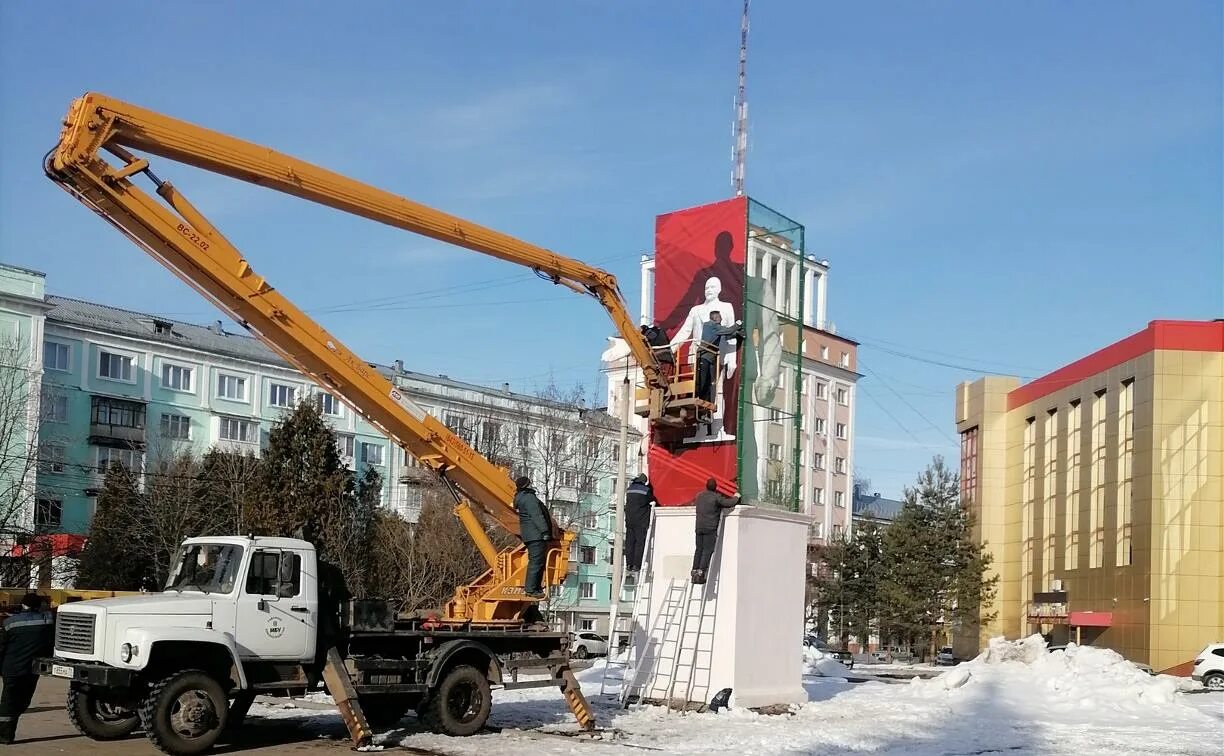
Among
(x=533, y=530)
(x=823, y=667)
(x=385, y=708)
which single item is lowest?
(x=823, y=667)

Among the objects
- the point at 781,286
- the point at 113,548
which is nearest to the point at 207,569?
the point at 781,286

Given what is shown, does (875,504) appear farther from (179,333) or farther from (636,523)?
(636,523)

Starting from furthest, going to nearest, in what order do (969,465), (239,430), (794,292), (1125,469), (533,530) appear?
(969,465) < (239,430) < (1125,469) < (794,292) < (533,530)

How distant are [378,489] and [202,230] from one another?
1312 inches

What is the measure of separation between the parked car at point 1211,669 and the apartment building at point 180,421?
2318 centimetres

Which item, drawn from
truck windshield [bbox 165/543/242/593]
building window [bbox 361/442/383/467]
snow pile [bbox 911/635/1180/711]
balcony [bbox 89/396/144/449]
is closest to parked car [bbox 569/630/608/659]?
snow pile [bbox 911/635/1180/711]

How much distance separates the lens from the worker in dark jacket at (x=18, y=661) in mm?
14109

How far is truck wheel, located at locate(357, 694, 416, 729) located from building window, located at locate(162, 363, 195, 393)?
2007 inches

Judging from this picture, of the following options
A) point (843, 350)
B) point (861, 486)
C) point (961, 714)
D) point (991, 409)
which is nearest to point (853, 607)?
point (991, 409)

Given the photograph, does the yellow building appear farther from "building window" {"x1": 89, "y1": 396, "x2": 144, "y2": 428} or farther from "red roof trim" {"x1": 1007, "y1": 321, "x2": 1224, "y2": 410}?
"building window" {"x1": 89, "y1": 396, "x2": 144, "y2": 428}

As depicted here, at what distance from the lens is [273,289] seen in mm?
16125

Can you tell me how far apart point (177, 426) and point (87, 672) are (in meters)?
52.3

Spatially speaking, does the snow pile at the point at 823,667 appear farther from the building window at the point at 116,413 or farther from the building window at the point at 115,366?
the building window at the point at 115,366

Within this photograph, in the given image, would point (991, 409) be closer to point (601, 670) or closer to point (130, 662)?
point (601, 670)
